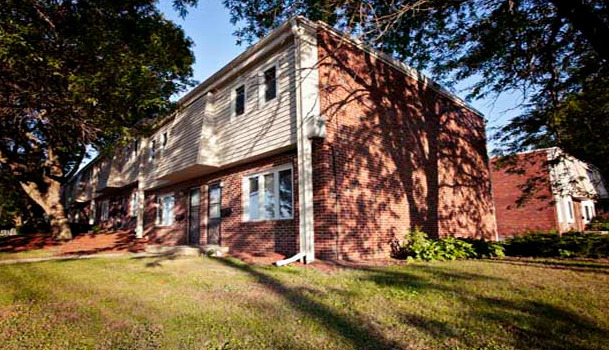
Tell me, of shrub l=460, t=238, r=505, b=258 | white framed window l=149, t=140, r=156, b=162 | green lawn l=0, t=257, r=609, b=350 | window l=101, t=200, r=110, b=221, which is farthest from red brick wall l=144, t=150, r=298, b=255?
window l=101, t=200, r=110, b=221

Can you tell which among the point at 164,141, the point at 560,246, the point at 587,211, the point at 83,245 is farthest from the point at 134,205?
the point at 587,211

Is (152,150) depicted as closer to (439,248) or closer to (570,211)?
(439,248)

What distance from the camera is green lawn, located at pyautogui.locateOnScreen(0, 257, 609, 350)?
365cm

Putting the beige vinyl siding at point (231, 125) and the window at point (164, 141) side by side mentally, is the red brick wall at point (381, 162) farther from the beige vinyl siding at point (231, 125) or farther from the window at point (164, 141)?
the window at point (164, 141)

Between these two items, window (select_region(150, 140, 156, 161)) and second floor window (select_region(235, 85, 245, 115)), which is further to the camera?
window (select_region(150, 140, 156, 161))

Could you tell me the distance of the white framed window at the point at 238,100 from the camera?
1143 cm

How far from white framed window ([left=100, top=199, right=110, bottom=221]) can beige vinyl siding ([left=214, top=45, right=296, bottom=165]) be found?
16.3m

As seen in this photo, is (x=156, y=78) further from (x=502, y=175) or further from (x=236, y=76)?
(x=502, y=175)

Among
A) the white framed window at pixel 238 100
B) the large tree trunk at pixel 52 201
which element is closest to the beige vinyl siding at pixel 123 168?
the large tree trunk at pixel 52 201

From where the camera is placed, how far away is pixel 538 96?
9812mm

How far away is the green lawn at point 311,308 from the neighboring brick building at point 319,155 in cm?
225

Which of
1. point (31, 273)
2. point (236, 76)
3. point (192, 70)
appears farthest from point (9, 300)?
point (192, 70)

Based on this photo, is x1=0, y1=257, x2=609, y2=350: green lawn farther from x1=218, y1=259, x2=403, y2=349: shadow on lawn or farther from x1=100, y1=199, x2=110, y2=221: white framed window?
x1=100, y1=199, x2=110, y2=221: white framed window

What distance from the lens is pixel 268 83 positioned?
Answer: 409 inches
